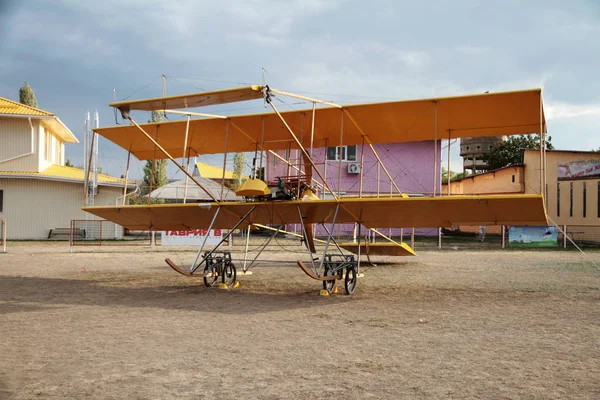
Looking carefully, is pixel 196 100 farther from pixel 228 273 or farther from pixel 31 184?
pixel 31 184

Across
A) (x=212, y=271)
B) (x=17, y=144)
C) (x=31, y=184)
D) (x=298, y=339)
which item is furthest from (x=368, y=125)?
(x=17, y=144)

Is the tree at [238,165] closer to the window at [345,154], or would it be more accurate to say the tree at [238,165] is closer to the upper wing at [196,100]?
the window at [345,154]

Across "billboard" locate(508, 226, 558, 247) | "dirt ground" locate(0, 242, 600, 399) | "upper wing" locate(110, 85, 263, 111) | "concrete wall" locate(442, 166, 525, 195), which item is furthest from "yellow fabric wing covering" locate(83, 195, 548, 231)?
"concrete wall" locate(442, 166, 525, 195)

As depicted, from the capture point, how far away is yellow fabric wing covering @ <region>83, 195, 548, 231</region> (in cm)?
1090

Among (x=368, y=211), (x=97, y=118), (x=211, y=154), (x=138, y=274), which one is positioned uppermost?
(x=97, y=118)

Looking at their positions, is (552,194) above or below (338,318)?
above

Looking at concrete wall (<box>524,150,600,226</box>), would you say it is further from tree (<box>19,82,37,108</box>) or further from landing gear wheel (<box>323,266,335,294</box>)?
tree (<box>19,82,37,108</box>)

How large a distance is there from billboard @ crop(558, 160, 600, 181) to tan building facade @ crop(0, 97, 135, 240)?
29.2m

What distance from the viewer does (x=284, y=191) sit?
12.2m

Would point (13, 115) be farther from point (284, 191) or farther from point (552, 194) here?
point (552, 194)

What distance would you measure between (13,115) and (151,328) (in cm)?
3232

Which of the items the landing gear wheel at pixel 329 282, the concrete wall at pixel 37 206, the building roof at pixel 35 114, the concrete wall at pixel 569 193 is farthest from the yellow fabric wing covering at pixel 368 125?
the concrete wall at pixel 569 193

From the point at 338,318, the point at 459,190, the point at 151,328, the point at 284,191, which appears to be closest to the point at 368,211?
the point at 284,191

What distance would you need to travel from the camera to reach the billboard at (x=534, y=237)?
1183 inches
